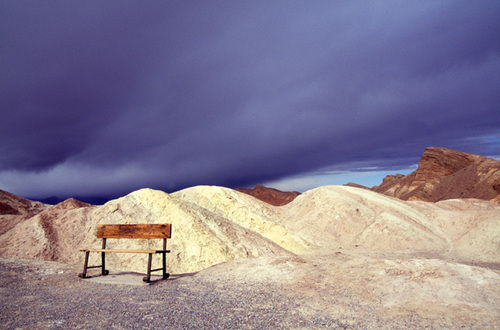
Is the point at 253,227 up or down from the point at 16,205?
down

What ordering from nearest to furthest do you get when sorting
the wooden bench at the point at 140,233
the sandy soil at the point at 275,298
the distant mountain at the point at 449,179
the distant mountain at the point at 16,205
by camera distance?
1. the sandy soil at the point at 275,298
2. the wooden bench at the point at 140,233
3. the distant mountain at the point at 16,205
4. the distant mountain at the point at 449,179

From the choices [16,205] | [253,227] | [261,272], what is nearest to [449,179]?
[253,227]

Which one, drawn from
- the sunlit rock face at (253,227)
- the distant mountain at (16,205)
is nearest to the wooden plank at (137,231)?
the sunlit rock face at (253,227)

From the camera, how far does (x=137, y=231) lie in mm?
10211

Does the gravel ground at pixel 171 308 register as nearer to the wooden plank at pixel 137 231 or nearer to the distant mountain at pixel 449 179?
the wooden plank at pixel 137 231

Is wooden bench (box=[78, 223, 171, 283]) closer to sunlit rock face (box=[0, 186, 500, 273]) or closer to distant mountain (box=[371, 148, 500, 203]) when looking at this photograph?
sunlit rock face (box=[0, 186, 500, 273])

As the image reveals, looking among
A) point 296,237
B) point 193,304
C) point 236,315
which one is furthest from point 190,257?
point 296,237

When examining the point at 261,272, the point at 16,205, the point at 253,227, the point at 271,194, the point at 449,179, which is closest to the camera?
the point at 261,272

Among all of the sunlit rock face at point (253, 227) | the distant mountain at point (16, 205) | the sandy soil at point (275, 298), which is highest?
the distant mountain at point (16, 205)

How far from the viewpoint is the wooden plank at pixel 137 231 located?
32.2 ft

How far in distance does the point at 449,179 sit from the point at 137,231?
6520 cm

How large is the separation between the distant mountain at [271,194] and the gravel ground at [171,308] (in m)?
70.7

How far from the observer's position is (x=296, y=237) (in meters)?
21.0

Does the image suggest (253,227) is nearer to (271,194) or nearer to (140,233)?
(140,233)
